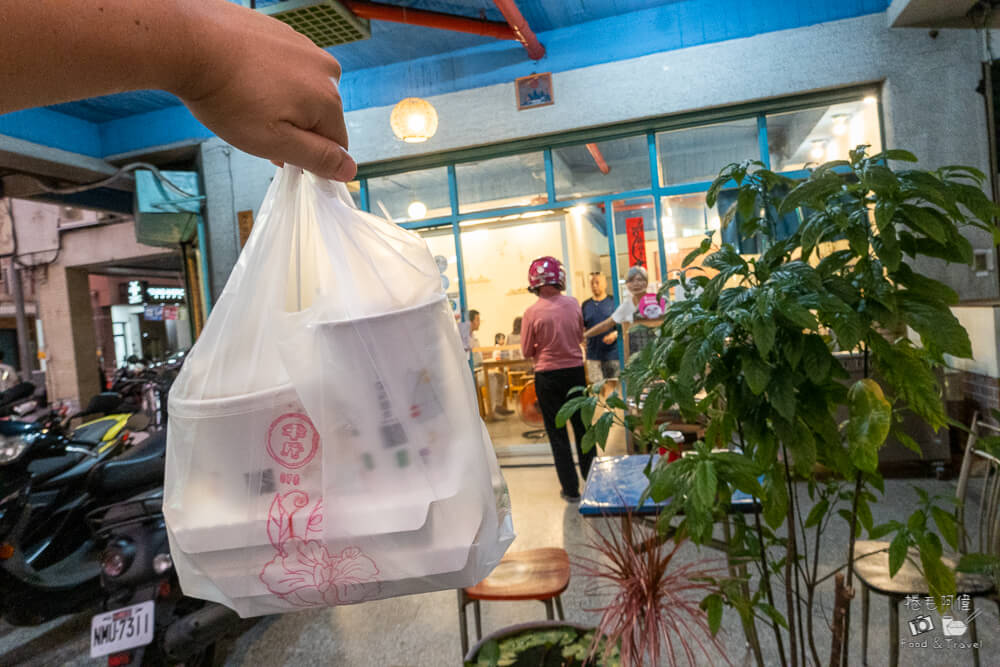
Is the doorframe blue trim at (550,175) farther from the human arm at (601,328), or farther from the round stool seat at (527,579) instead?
the round stool seat at (527,579)

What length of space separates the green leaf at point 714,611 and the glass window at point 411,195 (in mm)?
4957

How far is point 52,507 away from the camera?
2.65 meters

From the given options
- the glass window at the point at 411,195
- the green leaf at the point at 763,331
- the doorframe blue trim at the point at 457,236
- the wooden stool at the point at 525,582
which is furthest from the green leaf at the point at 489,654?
the glass window at the point at 411,195

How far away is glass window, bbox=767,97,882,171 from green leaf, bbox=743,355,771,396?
4.44 m

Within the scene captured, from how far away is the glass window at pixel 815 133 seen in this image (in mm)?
4684

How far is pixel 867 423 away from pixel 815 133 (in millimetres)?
4616

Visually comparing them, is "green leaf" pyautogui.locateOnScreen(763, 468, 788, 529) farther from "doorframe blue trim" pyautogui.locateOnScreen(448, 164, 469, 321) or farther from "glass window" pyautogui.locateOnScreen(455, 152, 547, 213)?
"doorframe blue trim" pyautogui.locateOnScreen(448, 164, 469, 321)

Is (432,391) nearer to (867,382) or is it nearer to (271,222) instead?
(271,222)

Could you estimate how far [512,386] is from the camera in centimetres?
623

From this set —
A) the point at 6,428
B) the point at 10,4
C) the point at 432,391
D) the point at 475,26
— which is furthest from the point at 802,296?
the point at 475,26

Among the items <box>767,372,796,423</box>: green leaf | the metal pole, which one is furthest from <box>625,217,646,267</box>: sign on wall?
the metal pole

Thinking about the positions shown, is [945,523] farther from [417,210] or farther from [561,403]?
[417,210]

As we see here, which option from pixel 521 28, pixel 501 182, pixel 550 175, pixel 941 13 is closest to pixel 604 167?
pixel 550 175

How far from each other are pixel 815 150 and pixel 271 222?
507 centimetres
